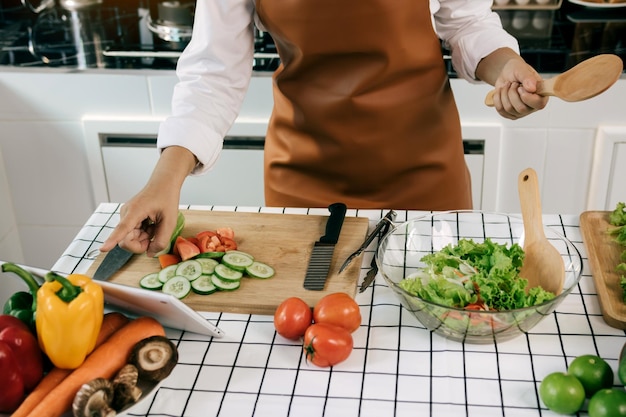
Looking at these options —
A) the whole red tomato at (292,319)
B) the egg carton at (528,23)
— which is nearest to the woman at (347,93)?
the whole red tomato at (292,319)

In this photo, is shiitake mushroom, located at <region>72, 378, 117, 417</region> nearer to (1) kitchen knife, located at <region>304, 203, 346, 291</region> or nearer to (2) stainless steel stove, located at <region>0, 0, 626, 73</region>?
(1) kitchen knife, located at <region>304, 203, 346, 291</region>

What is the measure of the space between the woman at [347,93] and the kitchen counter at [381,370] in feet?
1.15

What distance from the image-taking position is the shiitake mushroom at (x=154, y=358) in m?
0.97

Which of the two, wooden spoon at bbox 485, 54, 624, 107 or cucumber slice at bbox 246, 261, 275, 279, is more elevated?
wooden spoon at bbox 485, 54, 624, 107

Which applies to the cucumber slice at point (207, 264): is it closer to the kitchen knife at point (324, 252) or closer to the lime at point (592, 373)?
the kitchen knife at point (324, 252)

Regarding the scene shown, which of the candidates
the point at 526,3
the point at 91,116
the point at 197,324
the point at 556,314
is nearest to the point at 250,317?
the point at 197,324

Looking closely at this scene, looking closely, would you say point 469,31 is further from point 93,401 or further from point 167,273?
point 93,401

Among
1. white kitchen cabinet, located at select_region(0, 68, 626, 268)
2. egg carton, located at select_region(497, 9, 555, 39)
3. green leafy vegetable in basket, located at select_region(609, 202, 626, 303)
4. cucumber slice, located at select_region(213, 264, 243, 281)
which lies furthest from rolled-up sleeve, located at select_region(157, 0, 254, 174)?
egg carton, located at select_region(497, 9, 555, 39)

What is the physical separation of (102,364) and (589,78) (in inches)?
29.1

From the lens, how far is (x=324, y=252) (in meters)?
1.29

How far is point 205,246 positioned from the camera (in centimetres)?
130

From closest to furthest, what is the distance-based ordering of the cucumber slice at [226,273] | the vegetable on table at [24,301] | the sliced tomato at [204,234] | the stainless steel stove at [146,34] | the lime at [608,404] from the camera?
the lime at [608,404], the vegetable on table at [24,301], the cucumber slice at [226,273], the sliced tomato at [204,234], the stainless steel stove at [146,34]

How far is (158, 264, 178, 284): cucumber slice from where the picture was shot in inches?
48.4

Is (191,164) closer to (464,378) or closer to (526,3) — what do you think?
(464,378)
